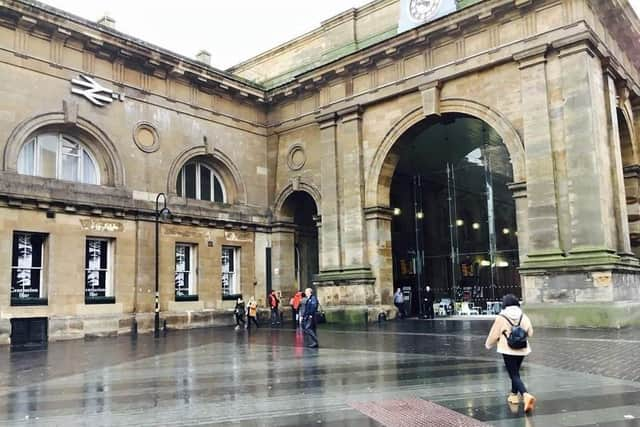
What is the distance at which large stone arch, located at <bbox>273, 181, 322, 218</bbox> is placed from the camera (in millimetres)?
26062

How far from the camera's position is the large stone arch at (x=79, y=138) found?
62.4 ft

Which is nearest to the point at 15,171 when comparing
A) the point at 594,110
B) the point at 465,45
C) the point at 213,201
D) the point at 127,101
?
the point at 127,101

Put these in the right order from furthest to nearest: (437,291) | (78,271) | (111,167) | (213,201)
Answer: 1. (437,291)
2. (213,201)
3. (111,167)
4. (78,271)

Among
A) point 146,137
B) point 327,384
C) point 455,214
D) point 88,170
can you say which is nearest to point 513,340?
point 327,384

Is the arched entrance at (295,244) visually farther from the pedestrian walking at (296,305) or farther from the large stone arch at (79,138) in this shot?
the large stone arch at (79,138)

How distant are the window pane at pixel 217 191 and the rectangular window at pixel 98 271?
5.96 meters

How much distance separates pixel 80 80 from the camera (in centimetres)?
2108

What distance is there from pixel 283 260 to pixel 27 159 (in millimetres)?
11858

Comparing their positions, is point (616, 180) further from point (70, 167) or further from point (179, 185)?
point (70, 167)

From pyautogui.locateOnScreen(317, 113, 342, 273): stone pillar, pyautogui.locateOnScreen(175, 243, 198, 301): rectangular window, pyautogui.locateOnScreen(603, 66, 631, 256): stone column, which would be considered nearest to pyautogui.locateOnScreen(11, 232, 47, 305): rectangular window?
pyautogui.locateOnScreen(175, 243, 198, 301): rectangular window

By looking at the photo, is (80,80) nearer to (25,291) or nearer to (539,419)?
(25,291)

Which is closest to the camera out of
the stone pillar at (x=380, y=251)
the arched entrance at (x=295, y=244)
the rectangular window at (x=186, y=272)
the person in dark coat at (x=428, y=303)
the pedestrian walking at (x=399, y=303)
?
the stone pillar at (x=380, y=251)

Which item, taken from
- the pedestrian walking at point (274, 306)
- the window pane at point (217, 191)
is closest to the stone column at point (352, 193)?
the pedestrian walking at point (274, 306)

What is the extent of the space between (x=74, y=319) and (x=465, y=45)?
675 inches
